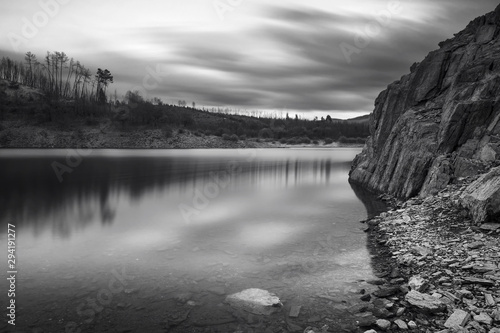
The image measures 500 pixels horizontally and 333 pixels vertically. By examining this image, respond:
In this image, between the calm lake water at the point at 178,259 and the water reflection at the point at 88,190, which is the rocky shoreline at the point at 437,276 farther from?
the water reflection at the point at 88,190

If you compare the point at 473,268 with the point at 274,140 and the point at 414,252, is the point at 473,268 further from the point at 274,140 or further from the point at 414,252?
the point at 274,140

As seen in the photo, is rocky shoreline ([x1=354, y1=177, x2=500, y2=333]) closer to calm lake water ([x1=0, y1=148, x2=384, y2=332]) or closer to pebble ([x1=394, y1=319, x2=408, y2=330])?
pebble ([x1=394, y1=319, x2=408, y2=330])

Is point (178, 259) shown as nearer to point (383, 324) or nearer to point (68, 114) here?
point (383, 324)

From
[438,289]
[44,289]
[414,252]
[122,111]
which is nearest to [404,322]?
[438,289]

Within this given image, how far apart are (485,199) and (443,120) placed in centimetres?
1421

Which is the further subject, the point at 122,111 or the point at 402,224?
the point at 122,111

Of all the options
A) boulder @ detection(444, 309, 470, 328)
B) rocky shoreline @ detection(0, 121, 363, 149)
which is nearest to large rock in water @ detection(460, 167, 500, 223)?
boulder @ detection(444, 309, 470, 328)

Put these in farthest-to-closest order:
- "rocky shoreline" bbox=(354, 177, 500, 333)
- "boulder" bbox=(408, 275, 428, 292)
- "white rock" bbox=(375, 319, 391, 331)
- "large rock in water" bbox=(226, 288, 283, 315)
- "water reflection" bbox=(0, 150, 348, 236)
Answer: "water reflection" bbox=(0, 150, 348, 236), "boulder" bbox=(408, 275, 428, 292), "large rock in water" bbox=(226, 288, 283, 315), "white rock" bbox=(375, 319, 391, 331), "rocky shoreline" bbox=(354, 177, 500, 333)

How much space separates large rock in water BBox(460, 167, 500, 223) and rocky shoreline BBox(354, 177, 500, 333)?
46cm

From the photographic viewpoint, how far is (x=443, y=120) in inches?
1024

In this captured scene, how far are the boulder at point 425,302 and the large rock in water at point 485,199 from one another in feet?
20.7

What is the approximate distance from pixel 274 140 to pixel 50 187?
504 ft

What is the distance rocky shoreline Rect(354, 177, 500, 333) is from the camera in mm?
8703

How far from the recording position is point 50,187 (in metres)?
35.7
